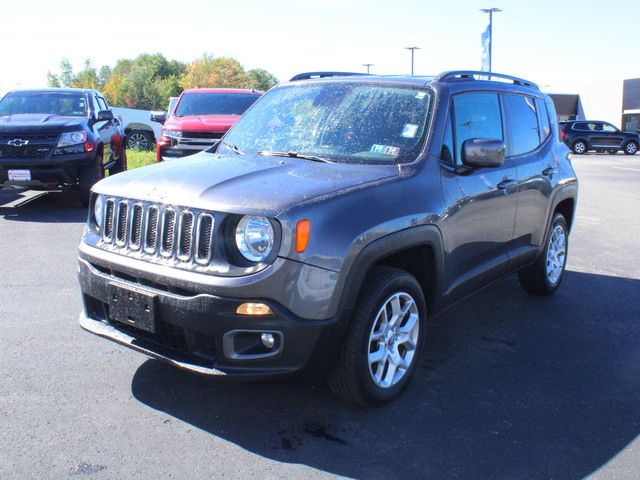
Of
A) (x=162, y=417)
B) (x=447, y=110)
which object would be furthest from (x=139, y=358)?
(x=447, y=110)

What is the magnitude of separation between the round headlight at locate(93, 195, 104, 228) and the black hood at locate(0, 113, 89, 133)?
20.6 ft

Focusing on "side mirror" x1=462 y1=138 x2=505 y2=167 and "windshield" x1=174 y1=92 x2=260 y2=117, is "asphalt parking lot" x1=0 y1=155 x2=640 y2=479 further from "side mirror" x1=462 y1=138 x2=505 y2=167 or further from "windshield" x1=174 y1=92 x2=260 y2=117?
"windshield" x1=174 y1=92 x2=260 y2=117

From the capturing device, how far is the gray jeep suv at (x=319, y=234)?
3162 millimetres

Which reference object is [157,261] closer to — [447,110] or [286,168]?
[286,168]

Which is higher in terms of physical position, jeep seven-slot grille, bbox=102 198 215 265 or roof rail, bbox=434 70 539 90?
roof rail, bbox=434 70 539 90

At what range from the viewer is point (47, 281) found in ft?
20.1

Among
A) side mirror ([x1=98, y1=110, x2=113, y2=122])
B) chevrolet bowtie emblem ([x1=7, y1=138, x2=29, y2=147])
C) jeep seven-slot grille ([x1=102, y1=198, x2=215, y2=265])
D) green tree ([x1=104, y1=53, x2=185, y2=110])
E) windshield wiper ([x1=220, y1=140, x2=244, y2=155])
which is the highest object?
green tree ([x1=104, y1=53, x2=185, y2=110])

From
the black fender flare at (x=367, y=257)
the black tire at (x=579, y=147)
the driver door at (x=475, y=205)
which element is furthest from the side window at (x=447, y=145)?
the black tire at (x=579, y=147)

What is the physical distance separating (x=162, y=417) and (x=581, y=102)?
6041cm

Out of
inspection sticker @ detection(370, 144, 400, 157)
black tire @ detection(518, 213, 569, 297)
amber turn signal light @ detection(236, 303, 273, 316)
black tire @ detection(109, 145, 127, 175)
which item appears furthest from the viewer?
black tire @ detection(109, 145, 127, 175)

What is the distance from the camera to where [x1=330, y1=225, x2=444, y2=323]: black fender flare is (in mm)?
3273

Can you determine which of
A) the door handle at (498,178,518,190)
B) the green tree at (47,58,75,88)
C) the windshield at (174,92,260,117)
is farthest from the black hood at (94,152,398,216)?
the green tree at (47,58,75,88)

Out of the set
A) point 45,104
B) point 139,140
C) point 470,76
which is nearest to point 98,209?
point 470,76

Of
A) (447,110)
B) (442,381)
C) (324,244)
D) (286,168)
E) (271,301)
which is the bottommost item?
(442,381)
